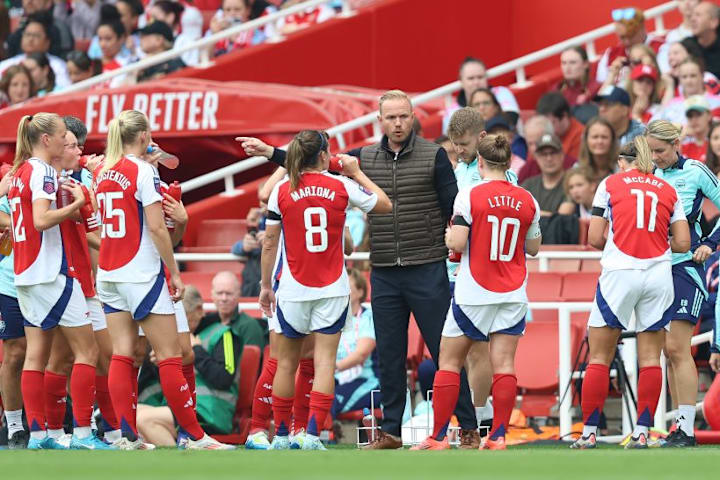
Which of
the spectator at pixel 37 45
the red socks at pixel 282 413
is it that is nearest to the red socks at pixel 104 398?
the red socks at pixel 282 413

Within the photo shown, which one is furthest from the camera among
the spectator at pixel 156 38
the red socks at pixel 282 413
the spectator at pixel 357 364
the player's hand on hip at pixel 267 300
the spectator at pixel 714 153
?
the spectator at pixel 156 38

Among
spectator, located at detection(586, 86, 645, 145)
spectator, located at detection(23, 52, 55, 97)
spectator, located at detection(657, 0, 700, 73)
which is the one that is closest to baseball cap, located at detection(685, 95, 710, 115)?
spectator, located at detection(586, 86, 645, 145)

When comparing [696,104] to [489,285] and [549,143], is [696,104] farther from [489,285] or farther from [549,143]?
[489,285]

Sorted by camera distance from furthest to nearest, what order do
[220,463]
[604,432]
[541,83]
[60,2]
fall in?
[60,2] < [541,83] < [604,432] < [220,463]

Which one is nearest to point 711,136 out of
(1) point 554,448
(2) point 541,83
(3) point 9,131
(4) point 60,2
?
(1) point 554,448

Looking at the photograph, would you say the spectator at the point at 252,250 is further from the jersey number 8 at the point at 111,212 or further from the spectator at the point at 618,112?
the jersey number 8 at the point at 111,212

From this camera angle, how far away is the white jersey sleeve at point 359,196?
371 inches

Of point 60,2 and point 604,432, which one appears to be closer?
point 604,432

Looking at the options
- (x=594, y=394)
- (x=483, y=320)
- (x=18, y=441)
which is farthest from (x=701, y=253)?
(x=18, y=441)

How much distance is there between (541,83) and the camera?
677 inches

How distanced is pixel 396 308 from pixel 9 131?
266 inches

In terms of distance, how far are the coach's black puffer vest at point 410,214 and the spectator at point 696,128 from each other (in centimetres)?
440

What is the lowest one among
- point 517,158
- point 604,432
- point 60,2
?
point 604,432

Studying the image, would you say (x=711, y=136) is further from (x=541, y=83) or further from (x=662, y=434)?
(x=541, y=83)
